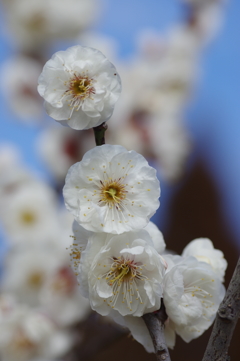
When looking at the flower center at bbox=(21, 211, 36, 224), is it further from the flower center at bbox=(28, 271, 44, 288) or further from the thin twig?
the thin twig

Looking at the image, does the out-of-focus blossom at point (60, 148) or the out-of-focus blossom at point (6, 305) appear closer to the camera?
the out-of-focus blossom at point (6, 305)

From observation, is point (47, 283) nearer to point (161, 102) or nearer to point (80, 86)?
point (161, 102)

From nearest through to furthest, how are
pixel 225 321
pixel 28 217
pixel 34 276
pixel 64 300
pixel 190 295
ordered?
1. pixel 225 321
2. pixel 190 295
3. pixel 64 300
4. pixel 34 276
5. pixel 28 217

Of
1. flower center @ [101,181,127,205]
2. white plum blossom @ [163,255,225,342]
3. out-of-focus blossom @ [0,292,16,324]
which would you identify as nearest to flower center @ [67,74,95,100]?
flower center @ [101,181,127,205]

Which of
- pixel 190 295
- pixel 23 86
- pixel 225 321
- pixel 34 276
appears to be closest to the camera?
pixel 225 321

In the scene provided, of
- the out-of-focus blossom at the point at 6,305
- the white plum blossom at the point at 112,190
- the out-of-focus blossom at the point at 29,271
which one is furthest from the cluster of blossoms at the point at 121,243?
the out-of-focus blossom at the point at 29,271

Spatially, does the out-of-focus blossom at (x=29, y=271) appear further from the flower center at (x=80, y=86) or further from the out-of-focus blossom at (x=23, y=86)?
the flower center at (x=80, y=86)

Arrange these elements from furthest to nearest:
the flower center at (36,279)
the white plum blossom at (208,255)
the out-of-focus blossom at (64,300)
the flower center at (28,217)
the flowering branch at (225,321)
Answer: the flower center at (28,217) → the flower center at (36,279) → the out-of-focus blossom at (64,300) → the white plum blossom at (208,255) → the flowering branch at (225,321)

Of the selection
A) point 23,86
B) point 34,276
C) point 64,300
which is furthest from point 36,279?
point 23,86
